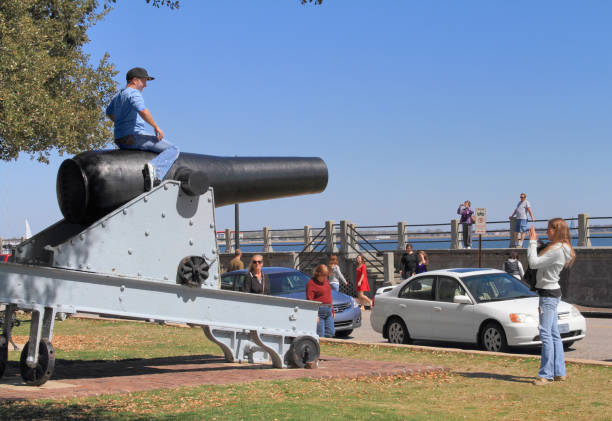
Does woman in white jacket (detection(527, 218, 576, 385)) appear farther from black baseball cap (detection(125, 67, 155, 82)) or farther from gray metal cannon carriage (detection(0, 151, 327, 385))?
black baseball cap (detection(125, 67, 155, 82))

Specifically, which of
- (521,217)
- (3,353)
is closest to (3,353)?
(3,353)

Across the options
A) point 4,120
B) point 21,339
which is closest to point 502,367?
point 21,339

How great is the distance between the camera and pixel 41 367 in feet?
27.6

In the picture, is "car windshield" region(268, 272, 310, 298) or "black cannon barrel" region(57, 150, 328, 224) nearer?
"black cannon barrel" region(57, 150, 328, 224)

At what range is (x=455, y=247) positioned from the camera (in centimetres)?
3275

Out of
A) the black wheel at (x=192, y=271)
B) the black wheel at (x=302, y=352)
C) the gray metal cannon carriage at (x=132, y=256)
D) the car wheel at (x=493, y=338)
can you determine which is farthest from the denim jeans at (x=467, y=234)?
the black wheel at (x=192, y=271)

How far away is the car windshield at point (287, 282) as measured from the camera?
60.4 feet

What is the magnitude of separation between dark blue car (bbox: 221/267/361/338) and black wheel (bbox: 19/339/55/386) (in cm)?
948

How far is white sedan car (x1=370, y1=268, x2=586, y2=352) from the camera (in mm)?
14078

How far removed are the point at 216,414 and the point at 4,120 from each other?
14.6 m

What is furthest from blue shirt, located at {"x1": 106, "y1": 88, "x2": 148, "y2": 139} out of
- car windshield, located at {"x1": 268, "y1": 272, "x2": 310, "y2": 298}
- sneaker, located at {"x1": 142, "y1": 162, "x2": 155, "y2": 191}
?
car windshield, located at {"x1": 268, "y1": 272, "x2": 310, "y2": 298}

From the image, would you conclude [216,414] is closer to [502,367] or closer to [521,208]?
[502,367]

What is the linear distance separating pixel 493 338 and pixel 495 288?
4.23 ft

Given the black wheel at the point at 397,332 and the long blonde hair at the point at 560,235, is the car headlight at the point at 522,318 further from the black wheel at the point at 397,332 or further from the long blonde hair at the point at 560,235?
the long blonde hair at the point at 560,235
